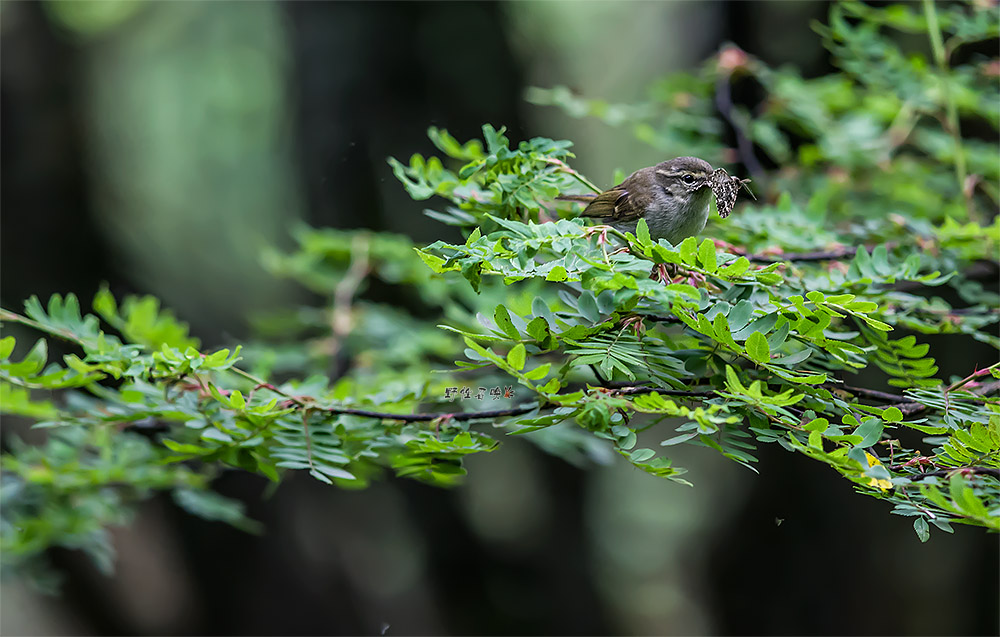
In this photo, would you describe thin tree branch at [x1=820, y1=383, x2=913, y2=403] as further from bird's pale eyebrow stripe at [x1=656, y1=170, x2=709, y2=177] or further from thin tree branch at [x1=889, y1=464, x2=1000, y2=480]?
bird's pale eyebrow stripe at [x1=656, y1=170, x2=709, y2=177]

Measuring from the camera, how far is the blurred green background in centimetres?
354

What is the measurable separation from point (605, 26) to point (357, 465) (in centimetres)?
532

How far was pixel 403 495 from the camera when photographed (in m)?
4.38

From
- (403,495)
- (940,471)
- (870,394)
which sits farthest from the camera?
(403,495)

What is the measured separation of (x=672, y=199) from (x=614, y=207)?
0.29ft

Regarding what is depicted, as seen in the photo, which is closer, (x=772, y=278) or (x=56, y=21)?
(x=772, y=278)

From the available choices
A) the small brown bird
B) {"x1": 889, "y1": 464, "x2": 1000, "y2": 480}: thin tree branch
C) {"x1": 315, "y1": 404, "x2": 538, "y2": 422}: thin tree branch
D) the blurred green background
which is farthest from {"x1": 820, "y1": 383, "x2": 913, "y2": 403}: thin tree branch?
the blurred green background

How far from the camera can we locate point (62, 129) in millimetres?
4066

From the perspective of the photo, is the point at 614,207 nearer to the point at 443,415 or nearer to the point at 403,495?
the point at 443,415

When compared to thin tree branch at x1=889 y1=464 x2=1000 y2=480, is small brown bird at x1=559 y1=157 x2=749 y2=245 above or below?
above

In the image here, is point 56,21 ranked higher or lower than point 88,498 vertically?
higher

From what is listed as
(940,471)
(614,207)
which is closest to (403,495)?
(614,207)

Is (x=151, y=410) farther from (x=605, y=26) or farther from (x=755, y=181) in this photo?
(x=605, y=26)

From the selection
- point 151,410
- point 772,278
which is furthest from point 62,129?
point 772,278
